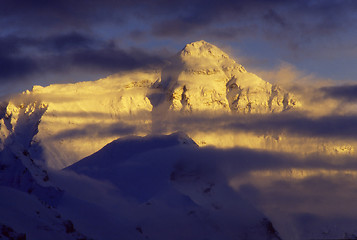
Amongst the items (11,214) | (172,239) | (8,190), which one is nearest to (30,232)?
(11,214)

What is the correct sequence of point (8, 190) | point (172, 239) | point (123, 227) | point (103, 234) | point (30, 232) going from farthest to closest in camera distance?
1. point (172, 239)
2. point (123, 227)
3. point (103, 234)
4. point (8, 190)
5. point (30, 232)

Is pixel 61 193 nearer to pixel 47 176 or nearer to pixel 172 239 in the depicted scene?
pixel 47 176

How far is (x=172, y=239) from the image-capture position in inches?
7707

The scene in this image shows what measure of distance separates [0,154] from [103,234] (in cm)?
3576

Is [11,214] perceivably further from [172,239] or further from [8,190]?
[172,239]

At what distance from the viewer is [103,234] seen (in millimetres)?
167500

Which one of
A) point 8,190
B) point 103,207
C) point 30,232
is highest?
point 103,207

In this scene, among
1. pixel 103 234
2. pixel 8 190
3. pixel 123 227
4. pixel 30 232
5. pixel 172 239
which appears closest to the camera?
pixel 30 232

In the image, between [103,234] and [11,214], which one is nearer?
[11,214]

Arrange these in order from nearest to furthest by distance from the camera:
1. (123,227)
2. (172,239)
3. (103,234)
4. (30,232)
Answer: (30,232) → (103,234) → (123,227) → (172,239)

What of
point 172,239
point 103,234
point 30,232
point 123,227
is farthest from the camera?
point 172,239

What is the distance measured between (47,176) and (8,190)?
69.9m

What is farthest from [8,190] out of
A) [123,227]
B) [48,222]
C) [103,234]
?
[123,227]

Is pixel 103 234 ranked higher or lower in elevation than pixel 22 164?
lower
